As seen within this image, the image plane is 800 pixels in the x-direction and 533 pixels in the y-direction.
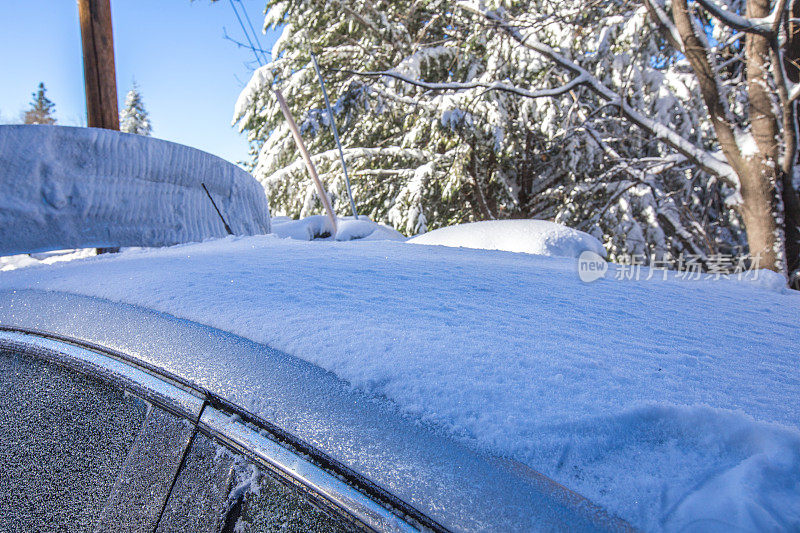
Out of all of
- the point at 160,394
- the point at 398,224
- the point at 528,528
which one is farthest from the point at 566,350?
the point at 398,224

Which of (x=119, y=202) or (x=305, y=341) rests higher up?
(x=119, y=202)

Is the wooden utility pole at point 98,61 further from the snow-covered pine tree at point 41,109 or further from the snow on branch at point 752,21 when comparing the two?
the snow-covered pine tree at point 41,109

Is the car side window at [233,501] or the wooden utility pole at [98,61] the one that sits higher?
the wooden utility pole at [98,61]

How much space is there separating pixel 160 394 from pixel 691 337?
3.69ft

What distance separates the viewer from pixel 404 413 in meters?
0.62

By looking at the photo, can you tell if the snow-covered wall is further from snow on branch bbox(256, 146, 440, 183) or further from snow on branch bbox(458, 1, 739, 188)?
snow on branch bbox(256, 146, 440, 183)

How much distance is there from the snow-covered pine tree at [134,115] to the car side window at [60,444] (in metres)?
41.6

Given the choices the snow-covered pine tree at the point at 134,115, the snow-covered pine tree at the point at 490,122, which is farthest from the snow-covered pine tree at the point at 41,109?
the snow-covered pine tree at the point at 490,122

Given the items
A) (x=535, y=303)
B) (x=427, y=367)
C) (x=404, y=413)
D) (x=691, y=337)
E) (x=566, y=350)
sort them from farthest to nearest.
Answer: (x=535, y=303), (x=691, y=337), (x=566, y=350), (x=427, y=367), (x=404, y=413)

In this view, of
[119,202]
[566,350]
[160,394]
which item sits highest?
[119,202]

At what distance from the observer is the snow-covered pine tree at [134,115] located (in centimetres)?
3662

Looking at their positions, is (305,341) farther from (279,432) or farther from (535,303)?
(535,303)

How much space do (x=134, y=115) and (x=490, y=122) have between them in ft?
126

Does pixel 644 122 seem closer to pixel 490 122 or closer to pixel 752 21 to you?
pixel 752 21
